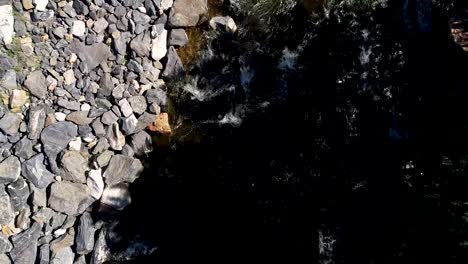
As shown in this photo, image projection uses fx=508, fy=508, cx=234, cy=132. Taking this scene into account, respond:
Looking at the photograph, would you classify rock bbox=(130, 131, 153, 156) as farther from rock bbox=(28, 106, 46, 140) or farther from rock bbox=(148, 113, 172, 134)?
rock bbox=(28, 106, 46, 140)

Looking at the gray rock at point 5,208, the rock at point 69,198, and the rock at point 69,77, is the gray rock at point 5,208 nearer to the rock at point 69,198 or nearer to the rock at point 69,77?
the rock at point 69,198

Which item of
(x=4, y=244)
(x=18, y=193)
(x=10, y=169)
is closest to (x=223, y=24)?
(x=10, y=169)

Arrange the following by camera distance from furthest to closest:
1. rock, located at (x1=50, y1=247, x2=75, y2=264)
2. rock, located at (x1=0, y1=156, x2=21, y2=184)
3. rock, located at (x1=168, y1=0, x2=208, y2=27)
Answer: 1. rock, located at (x1=168, y1=0, x2=208, y2=27)
2. rock, located at (x1=50, y1=247, x2=75, y2=264)
3. rock, located at (x1=0, y1=156, x2=21, y2=184)

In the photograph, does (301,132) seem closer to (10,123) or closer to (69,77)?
(69,77)

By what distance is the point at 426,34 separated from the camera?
5836 mm

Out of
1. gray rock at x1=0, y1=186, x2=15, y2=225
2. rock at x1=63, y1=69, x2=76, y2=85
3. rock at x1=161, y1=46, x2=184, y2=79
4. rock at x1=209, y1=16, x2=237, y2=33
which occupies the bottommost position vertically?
gray rock at x1=0, y1=186, x2=15, y2=225

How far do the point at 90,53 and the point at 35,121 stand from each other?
39.1 inches

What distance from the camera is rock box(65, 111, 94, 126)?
5.80m

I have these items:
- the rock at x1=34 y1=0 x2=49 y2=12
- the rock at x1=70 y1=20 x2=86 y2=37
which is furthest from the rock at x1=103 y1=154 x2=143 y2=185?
the rock at x1=34 y1=0 x2=49 y2=12

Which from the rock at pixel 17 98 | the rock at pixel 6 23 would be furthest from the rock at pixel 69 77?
the rock at pixel 6 23

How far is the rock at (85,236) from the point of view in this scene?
5.75 metres

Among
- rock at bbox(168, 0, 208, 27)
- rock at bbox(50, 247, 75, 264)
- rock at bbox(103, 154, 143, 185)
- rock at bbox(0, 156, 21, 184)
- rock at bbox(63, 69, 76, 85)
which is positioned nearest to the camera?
rock at bbox(0, 156, 21, 184)

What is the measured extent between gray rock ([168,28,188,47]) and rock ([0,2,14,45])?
5.85 ft

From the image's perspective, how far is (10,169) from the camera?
5.48m
